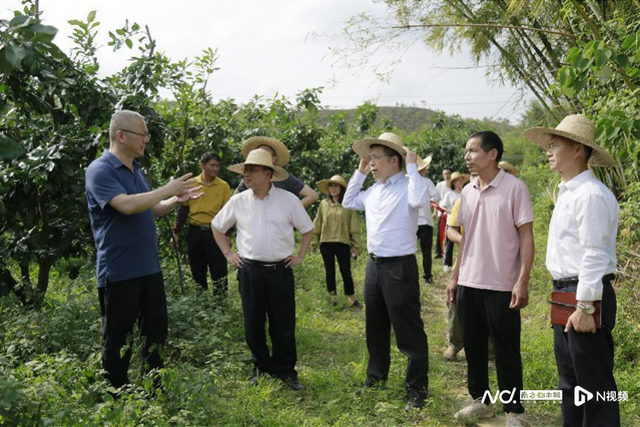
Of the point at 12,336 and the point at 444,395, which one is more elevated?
the point at 12,336

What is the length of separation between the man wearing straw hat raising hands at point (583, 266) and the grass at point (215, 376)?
0.92 m

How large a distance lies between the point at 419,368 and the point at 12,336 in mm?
3196

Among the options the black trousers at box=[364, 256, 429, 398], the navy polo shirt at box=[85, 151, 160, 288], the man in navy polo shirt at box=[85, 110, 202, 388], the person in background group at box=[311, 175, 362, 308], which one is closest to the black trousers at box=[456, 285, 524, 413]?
the black trousers at box=[364, 256, 429, 398]

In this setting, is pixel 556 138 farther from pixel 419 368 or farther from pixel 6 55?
pixel 6 55

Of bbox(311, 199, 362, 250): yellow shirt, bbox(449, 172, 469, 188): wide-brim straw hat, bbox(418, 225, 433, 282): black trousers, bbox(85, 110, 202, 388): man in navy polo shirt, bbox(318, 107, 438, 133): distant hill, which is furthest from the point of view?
bbox(318, 107, 438, 133): distant hill

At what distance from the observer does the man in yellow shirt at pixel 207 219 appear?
6.51 meters

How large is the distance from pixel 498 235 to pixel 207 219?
368cm

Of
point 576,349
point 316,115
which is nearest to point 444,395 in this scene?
point 576,349

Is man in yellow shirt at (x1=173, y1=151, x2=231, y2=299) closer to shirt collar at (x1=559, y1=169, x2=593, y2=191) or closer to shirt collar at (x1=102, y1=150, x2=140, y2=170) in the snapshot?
shirt collar at (x1=102, y1=150, x2=140, y2=170)

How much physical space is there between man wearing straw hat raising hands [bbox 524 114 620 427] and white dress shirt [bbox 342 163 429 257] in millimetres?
1037

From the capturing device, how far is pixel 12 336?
457 centimetres

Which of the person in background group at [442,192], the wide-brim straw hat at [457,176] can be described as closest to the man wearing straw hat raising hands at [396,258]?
the wide-brim straw hat at [457,176]

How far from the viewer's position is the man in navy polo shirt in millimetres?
3641

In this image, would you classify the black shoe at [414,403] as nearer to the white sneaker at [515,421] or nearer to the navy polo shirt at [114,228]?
the white sneaker at [515,421]
